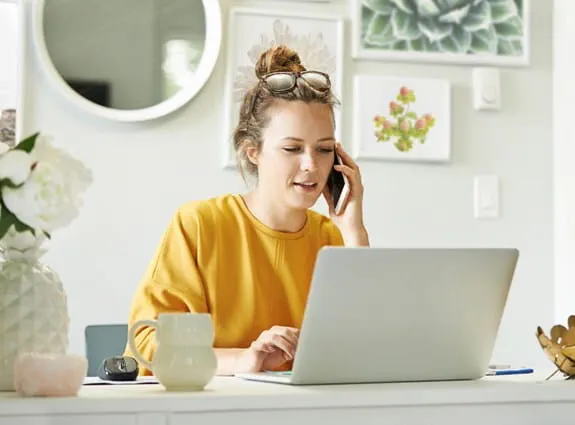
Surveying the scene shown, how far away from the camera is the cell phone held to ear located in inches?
82.0

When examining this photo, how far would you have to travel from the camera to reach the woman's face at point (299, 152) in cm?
198

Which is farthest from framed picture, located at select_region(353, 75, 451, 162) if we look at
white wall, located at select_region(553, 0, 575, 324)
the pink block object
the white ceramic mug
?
the pink block object

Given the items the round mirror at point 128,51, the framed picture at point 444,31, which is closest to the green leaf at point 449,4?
the framed picture at point 444,31

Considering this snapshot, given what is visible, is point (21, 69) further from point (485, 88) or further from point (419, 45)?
point (485, 88)

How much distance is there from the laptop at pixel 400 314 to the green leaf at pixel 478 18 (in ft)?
5.68

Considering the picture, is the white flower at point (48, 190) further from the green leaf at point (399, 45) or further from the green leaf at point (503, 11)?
the green leaf at point (503, 11)

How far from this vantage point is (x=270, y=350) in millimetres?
1542

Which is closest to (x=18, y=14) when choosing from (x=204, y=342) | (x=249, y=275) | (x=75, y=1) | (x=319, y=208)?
(x=75, y=1)

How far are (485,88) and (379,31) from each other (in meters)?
0.33

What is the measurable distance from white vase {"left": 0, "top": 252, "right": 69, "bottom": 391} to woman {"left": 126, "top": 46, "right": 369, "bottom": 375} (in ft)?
2.03

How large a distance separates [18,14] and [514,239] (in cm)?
145

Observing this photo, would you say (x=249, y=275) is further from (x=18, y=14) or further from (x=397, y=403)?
(x=18, y=14)

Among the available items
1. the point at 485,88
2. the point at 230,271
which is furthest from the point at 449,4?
the point at 230,271

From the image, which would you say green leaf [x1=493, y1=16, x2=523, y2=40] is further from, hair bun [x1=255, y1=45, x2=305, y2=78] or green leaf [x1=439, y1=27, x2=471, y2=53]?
hair bun [x1=255, y1=45, x2=305, y2=78]
